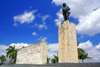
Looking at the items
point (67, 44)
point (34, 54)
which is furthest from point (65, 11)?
point (34, 54)

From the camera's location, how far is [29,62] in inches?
360

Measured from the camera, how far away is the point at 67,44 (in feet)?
25.3

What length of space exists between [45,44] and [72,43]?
243 centimetres

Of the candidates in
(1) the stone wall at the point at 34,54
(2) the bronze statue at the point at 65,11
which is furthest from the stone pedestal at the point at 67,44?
(1) the stone wall at the point at 34,54

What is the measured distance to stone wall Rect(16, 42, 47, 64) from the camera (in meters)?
7.88

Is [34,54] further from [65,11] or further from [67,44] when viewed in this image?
[65,11]

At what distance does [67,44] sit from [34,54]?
11.0 feet

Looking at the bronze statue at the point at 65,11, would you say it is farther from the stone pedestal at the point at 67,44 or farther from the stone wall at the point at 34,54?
the stone wall at the point at 34,54

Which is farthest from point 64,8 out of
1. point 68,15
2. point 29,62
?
point 29,62

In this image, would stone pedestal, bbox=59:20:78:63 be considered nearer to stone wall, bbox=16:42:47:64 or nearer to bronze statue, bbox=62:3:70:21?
bronze statue, bbox=62:3:70:21

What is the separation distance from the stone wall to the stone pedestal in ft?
4.99

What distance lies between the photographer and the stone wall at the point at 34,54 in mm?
7875

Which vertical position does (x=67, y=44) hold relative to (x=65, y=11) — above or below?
below

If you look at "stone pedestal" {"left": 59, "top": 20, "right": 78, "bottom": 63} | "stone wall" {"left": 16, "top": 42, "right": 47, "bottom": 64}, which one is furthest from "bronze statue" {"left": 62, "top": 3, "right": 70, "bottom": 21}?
"stone wall" {"left": 16, "top": 42, "right": 47, "bottom": 64}
